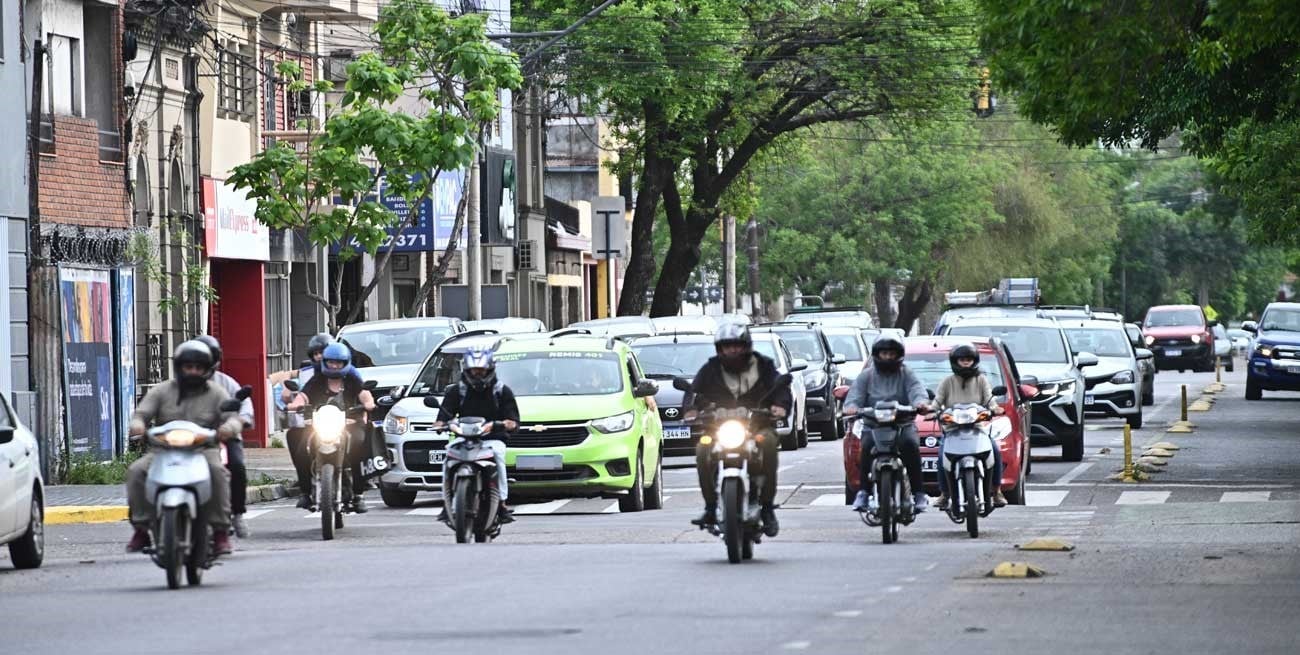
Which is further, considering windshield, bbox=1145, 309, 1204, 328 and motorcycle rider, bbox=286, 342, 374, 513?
windshield, bbox=1145, 309, 1204, 328

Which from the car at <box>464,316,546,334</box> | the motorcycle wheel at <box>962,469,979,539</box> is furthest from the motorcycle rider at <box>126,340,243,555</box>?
the car at <box>464,316,546,334</box>

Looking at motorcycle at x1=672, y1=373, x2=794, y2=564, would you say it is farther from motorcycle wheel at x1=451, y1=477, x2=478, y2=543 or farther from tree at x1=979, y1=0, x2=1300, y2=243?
tree at x1=979, y1=0, x2=1300, y2=243

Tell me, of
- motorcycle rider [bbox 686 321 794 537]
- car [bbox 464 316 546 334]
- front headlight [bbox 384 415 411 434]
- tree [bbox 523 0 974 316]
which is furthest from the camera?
tree [bbox 523 0 974 316]

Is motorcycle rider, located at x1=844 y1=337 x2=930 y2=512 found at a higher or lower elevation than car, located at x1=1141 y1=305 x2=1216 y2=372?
higher

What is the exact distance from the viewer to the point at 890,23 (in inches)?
2058

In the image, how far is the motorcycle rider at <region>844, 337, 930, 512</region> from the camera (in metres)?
17.8

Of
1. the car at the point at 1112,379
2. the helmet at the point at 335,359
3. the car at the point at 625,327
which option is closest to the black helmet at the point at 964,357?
the helmet at the point at 335,359

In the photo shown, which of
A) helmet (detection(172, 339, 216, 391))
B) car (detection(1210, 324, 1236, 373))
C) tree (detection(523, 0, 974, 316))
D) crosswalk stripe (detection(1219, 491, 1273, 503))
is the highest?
tree (detection(523, 0, 974, 316))

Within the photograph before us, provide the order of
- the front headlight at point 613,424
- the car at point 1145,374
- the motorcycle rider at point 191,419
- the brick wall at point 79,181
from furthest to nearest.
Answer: the car at point 1145,374
the brick wall at point 79,181
the front headlight at point 613,424
the motorcycle rider at point 191,419

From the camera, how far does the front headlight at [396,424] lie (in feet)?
76.4

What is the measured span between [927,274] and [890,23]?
33.1 m

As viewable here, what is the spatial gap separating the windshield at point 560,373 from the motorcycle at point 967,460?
176 inches

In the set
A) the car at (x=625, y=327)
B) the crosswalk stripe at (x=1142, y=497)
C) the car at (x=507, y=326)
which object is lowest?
the crosswalk stripe at (x=1142, y=497)

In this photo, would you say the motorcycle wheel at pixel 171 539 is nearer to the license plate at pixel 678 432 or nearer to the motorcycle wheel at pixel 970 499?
the motorcycle wheel at pixel 970 499
